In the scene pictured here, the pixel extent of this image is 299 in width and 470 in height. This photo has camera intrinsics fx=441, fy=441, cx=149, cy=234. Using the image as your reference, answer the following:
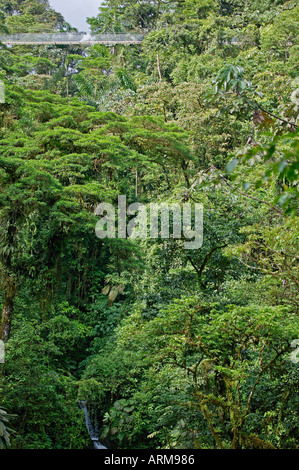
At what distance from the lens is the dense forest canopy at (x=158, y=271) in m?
3.79

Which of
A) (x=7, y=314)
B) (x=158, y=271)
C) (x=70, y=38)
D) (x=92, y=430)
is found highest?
(x=70, y=38)

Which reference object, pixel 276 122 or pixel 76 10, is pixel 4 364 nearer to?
pixel 276 122

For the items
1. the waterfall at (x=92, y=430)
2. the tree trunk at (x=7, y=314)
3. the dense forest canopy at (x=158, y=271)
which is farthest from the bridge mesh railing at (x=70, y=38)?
the tree trunk at (x=7, y=314)

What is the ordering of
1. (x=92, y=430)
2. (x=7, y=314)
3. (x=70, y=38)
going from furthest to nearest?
1. (x=70, y=38)
2. (x=92, y=430)
3. (x=7, y=314)

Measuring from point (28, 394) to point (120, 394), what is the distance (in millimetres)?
3197

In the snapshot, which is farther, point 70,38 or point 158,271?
point 70,38

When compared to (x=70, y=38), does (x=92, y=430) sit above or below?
below

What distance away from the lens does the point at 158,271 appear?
630 cm

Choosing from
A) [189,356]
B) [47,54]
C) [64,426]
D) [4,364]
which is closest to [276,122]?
[189,356]

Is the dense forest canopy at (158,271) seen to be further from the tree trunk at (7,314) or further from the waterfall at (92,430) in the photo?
the waterfall at (92,430)

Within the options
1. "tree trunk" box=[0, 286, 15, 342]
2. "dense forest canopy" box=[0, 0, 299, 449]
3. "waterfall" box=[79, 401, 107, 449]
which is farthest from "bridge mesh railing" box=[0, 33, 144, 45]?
"tree trunk" box=[0, 286, 15, 342]

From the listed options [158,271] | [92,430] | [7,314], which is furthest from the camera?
[92,430]

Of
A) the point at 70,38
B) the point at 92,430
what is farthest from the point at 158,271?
the point at 70,38

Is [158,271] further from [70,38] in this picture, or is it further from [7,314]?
[70,38]
